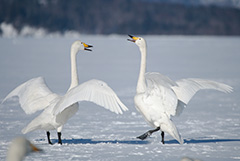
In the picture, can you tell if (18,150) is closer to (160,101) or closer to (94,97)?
(94,97)

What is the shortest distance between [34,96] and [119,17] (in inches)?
3707

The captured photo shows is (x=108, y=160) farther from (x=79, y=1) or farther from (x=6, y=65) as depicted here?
(x=79, y=1)

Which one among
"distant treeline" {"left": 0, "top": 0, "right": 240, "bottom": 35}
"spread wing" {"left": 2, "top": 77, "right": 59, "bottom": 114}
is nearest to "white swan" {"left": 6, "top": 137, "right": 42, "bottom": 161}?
"spread wing" {"left": 2, "top": 77, "right": 59, "bottom": 114}

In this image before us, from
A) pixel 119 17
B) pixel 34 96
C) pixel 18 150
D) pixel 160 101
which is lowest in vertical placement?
pixel 119 17

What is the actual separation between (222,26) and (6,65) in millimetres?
82775

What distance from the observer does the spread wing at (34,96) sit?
562cm

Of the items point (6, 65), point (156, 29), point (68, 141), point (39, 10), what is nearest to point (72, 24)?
point (39, 10)

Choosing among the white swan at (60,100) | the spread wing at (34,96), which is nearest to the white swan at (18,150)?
the white swan at (60,100)

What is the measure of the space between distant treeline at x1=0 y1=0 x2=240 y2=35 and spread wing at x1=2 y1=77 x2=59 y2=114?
7301 cm

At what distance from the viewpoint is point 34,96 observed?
5.75 meters

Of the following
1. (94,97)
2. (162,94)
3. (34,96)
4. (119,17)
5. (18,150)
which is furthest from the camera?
(119,17)

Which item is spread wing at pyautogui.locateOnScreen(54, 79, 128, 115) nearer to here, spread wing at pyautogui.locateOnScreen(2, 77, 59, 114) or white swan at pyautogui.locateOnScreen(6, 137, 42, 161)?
spread wing at pyautogui.locateOnScreen(2, 77, 59, 114)

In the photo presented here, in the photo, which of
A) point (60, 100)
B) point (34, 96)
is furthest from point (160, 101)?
point (34, 96)

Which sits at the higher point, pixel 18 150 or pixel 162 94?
pixel 18 150
